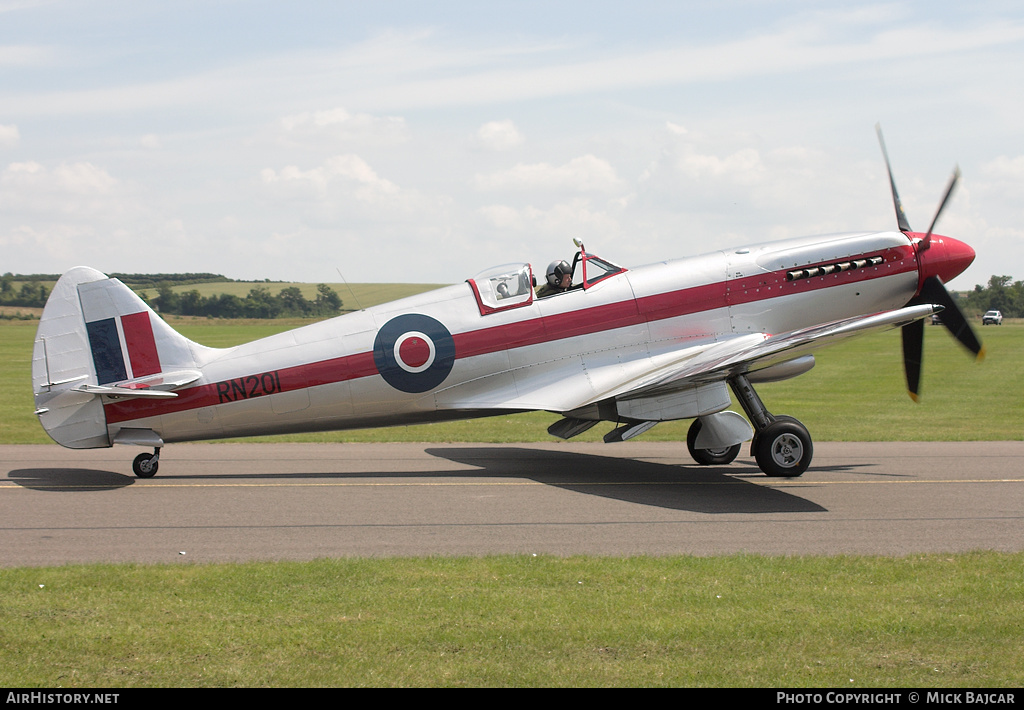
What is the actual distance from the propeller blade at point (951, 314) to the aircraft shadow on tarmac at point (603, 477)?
354 centimetres

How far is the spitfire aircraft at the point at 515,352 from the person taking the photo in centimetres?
1141

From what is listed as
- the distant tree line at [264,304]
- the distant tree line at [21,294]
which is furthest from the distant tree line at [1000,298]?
the distant tree line at [21,294]

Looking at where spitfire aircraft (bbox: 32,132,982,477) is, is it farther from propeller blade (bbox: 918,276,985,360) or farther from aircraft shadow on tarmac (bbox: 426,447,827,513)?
aircraft shadow on tarmac (bbox: 426,447,827,513)

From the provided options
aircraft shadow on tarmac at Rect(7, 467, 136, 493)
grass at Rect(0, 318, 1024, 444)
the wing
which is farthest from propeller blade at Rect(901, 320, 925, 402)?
aircraft shadow on tarmac at Rect(7, 467, 136, 493)

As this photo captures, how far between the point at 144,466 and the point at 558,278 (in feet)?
20.4

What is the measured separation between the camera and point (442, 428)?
18641 mm

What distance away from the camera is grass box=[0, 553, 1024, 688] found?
A: 16.5 feet

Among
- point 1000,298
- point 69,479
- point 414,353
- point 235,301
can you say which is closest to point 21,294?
point 235,301

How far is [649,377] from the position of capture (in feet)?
37.7

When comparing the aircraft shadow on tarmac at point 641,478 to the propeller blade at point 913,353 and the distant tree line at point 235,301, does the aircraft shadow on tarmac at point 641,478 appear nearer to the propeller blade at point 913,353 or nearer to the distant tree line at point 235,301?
the propeller blade at point 913,353

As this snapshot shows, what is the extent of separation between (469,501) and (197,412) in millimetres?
3883

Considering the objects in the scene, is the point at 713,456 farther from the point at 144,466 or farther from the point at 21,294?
the point at 21,294

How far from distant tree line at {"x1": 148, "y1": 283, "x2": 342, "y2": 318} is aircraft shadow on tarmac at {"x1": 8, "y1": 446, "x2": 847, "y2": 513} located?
2307 inches
